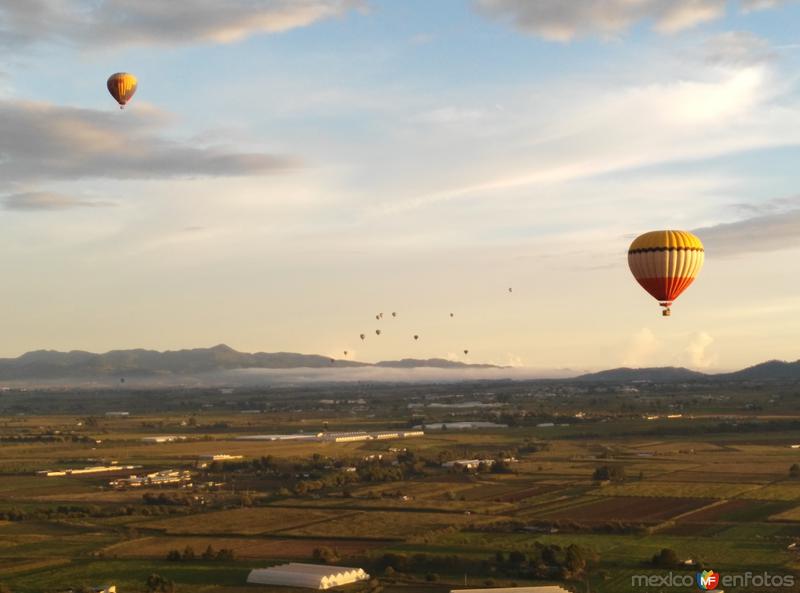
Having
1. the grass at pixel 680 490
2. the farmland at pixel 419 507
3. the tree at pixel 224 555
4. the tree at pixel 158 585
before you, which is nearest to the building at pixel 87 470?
the farmland at pixel 419 507

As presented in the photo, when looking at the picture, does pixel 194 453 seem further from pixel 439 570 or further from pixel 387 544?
pixel 439 570

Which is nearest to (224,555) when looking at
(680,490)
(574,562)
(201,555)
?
(201,555)

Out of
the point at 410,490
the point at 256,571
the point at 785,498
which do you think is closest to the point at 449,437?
the point at 410,490

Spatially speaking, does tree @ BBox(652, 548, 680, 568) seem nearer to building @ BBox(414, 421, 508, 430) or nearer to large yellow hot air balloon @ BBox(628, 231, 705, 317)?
large yellow hot air balloon @ BBox(628, 231, 705, 317)

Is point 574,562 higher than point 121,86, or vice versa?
A: point 121,86

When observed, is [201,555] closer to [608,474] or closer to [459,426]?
[608,474]

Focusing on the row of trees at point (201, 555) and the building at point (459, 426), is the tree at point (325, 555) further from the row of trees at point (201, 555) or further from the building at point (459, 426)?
the building at point (459, 426)

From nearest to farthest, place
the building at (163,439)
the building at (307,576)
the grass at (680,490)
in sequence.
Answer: the building at (307,576)
the grass at (680,490)
the building at (163,439)
